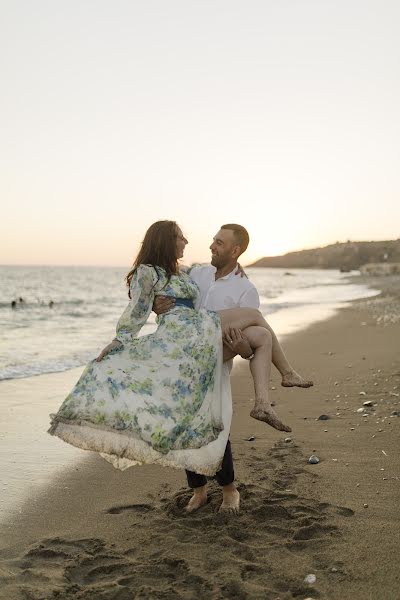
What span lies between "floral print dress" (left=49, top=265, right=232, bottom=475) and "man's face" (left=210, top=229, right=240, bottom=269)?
0.30 meters

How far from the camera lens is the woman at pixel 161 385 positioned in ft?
12.9

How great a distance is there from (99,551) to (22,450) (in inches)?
101

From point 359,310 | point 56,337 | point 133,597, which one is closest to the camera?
point 133,597

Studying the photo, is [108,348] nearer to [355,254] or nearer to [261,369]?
[261,369]

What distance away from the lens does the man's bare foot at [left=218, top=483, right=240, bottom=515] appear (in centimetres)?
446

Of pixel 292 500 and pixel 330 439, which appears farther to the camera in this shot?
pixel 330 439

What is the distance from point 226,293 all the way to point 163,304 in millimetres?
548

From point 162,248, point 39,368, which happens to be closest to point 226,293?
point 162,248

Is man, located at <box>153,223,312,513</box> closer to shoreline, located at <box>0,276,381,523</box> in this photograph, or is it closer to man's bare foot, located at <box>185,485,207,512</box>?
man's bare foot, located at <box>185,485,207,512</box>

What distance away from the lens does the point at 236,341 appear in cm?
430

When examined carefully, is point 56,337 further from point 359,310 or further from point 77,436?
point 77,436

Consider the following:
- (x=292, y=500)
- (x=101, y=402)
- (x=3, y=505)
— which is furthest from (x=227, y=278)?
(x=3, y=505)

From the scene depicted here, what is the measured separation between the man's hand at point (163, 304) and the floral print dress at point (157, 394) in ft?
0.13

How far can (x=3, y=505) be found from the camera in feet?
15.4
